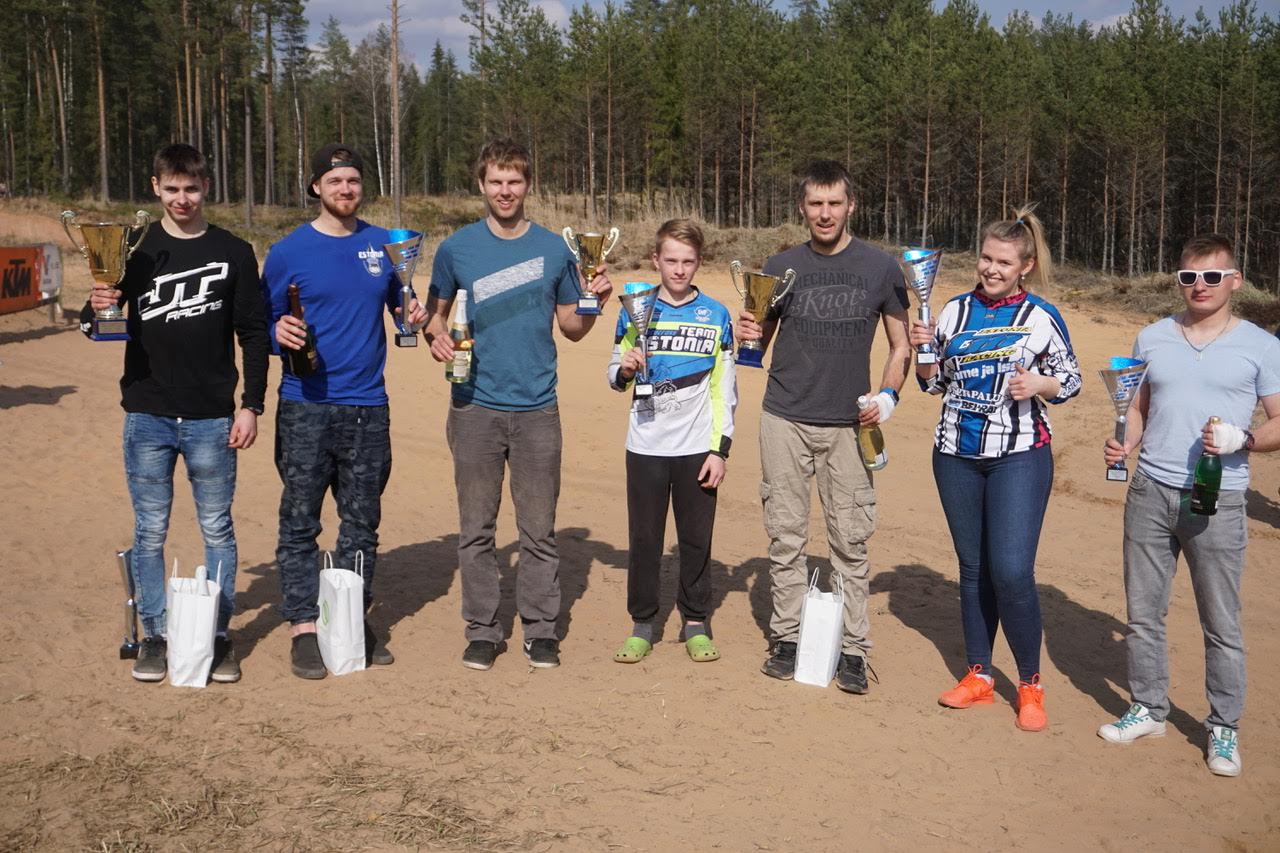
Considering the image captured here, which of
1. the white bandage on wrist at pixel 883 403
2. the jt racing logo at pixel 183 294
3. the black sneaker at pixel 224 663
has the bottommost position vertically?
the black sneaker at pixel 224 663

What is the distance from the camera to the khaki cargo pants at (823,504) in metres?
5.14

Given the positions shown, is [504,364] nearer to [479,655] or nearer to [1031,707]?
[479,655]

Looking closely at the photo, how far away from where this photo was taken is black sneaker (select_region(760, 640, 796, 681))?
5348mm

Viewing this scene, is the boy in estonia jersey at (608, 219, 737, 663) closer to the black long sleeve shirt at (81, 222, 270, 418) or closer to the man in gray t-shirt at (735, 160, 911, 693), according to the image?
the man in gray t-shirt at (735, 160, 911, 693)

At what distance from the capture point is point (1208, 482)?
4.32m

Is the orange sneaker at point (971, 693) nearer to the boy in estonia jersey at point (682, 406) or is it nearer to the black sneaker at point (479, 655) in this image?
the boy in estonia jersey at point (682, 406)

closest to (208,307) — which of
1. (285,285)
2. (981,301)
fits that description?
(285,285)

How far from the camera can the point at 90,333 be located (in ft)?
15.6

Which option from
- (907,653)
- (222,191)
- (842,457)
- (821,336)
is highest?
(222,191)

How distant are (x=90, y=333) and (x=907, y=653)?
4.36m

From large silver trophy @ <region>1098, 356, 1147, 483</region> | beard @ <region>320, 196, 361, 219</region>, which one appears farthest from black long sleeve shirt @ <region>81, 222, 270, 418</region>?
large silver trophy @ <region>1098, 356, 1147, 483</region>

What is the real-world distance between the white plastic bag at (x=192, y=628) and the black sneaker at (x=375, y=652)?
76 centimetres

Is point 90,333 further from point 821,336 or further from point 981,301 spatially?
point 981,301

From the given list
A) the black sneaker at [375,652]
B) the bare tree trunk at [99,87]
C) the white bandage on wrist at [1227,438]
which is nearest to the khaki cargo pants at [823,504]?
the white bandage on wrist at [1227,438]
